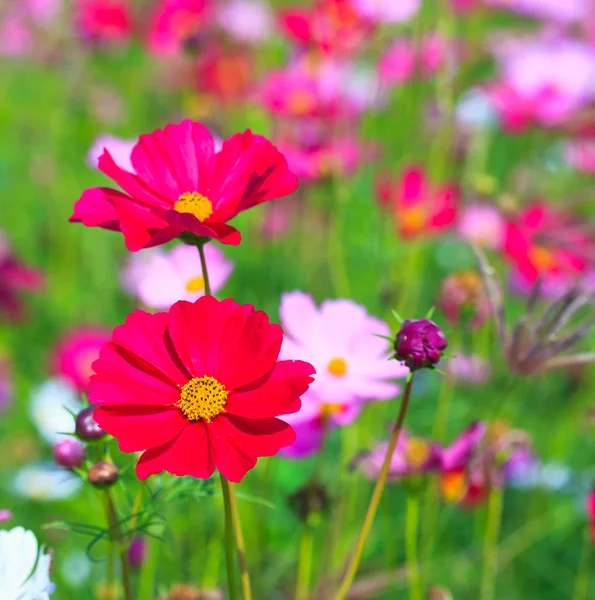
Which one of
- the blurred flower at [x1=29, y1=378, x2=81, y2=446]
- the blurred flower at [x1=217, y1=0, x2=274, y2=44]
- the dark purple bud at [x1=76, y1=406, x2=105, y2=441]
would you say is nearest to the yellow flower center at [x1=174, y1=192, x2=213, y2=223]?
the dark purple bud at [x1=76, y1=406, x2=105, y2=441]

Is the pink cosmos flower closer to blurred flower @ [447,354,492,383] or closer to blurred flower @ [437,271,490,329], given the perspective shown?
blurred flower @ [437,271,490,329]

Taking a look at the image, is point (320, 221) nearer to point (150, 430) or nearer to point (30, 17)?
point (30, 17)

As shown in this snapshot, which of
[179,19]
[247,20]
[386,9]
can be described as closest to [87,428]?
[386,9]

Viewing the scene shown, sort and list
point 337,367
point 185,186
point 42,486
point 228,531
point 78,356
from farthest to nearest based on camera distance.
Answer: point 78,356
point 42,486
point 337,367
point 185,186
point 228,531

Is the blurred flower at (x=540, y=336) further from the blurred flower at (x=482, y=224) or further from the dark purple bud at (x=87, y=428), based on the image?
the blurred flower at (x=482, y=224)

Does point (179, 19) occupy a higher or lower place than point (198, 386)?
higher

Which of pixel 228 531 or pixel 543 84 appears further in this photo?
pixel 543 84

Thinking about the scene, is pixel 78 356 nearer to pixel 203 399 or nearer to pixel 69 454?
pixel 69 454
